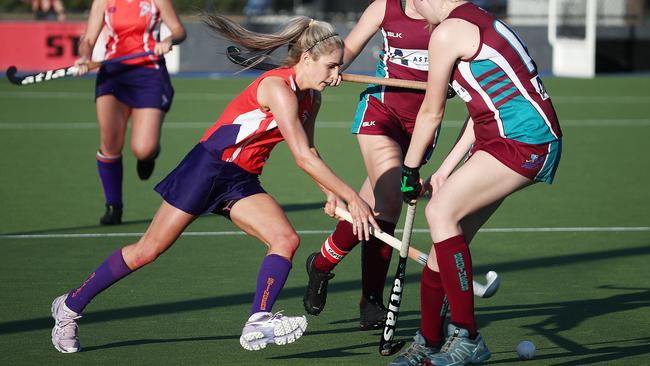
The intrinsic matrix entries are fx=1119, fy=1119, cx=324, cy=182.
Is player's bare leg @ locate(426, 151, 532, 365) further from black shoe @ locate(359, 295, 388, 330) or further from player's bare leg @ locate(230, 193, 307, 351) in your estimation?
black shoe @ locate(359, 295, 388, 330)

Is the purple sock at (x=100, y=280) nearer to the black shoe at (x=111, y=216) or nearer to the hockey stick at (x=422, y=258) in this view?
the hockey stick at (x=422, y=258)

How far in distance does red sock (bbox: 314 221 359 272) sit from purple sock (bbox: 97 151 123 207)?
3085 millimetres

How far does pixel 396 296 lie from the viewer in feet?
16.3

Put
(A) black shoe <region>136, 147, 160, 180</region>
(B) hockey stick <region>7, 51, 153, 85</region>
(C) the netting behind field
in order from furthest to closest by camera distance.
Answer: (C) the netting behind field, (A) black shoe <region>136, 147, 160, 180</region>, (B) hockey stick <region>7, 51, 153, 85</region>

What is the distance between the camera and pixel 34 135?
13.4 meters

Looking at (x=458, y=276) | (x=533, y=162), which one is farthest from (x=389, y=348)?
(x=533, y=162)

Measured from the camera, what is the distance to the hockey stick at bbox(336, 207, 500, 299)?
15.5 feet

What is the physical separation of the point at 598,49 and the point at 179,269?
17680mm

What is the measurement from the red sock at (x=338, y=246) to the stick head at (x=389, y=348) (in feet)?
2.41

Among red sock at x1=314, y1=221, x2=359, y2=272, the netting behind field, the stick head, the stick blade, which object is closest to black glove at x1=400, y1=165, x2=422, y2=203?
the stick head

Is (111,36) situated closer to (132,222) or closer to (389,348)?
(132,222)

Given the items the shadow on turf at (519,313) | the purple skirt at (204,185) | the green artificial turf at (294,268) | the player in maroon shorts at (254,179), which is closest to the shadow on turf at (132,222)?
the green artificial turf at (294,268)

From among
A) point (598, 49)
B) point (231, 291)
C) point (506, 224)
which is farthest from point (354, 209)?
point (598, 49)

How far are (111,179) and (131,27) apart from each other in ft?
3.81
